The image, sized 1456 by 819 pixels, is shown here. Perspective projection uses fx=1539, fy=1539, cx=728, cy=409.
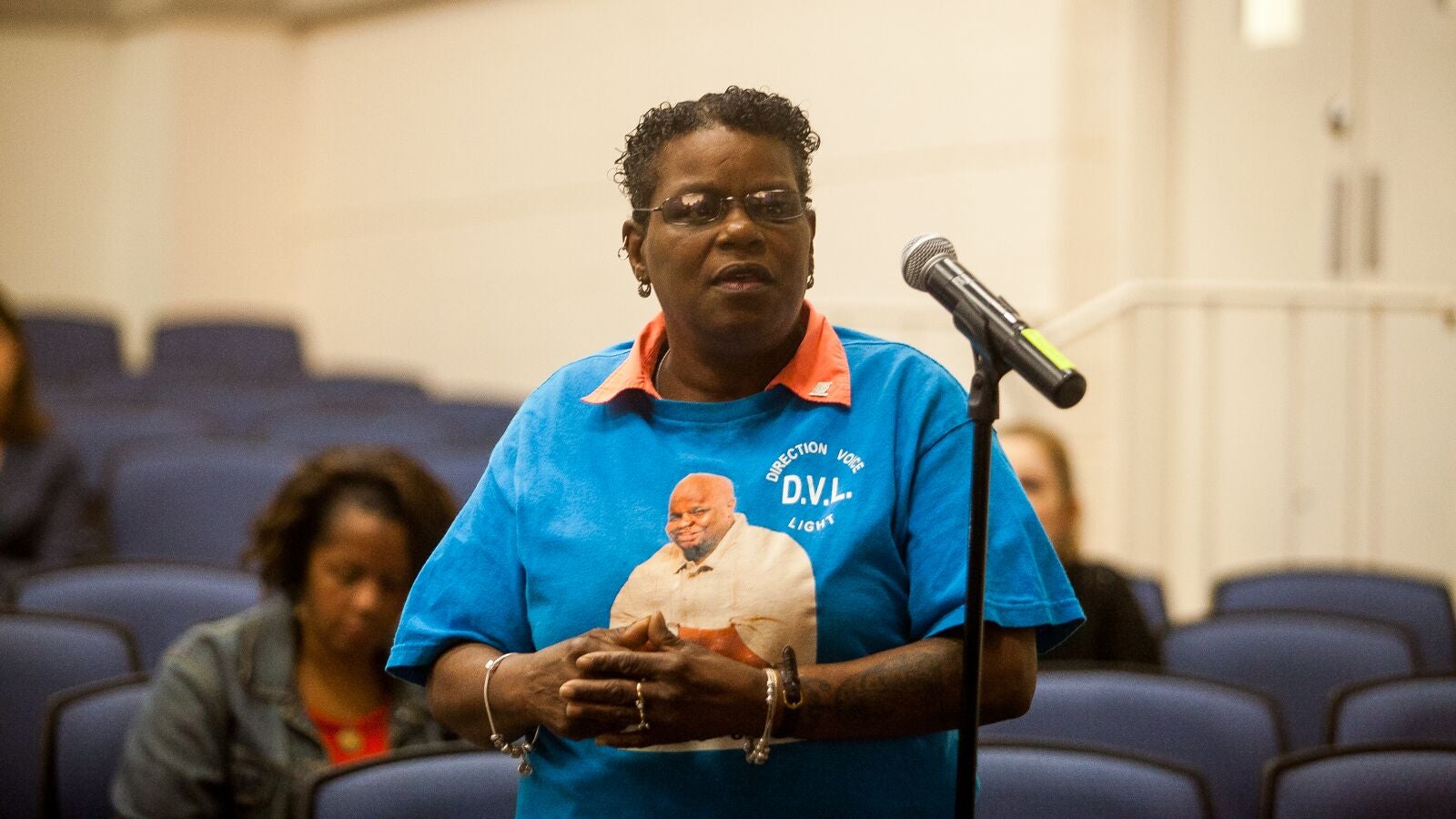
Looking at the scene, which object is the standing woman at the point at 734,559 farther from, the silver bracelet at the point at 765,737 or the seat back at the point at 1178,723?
the seat back at the point at 1178,723

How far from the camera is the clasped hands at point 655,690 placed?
1311 mm

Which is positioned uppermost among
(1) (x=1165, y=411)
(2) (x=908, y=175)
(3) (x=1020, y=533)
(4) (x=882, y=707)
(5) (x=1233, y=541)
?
(2) (x=908, y=175)

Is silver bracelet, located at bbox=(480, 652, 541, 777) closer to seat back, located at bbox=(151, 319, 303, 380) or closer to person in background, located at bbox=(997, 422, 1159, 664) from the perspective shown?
person in background, located at bbox=(997, 422, 1159, 664)

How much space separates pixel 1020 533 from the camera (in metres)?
1.40

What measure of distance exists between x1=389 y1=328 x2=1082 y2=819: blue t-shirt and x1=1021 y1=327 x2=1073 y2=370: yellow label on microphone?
0.16 m

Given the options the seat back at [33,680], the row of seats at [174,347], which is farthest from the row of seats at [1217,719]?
Result: the row of seats at [174,347]

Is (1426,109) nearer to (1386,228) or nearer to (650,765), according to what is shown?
(1386,228)

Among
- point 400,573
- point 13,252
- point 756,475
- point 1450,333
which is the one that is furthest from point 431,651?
point 13,252

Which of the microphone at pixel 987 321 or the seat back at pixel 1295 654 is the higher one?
the microphone at pixel 987 321

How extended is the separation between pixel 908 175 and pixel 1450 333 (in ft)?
6.53

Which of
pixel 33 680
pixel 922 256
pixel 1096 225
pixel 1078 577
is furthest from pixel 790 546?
pixel 1096 225

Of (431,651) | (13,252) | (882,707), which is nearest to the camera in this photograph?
(882,707)

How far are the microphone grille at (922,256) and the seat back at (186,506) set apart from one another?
3591 mm

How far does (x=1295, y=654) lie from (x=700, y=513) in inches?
91.3
